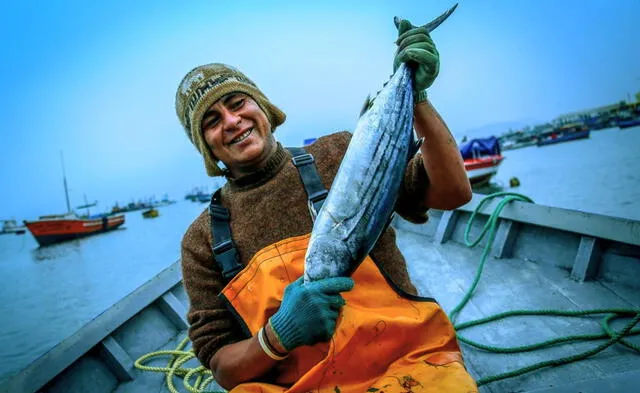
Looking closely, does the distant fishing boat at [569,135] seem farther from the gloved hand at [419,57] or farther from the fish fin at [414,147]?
the fish fin at [414,147]

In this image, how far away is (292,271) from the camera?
62.8 inches

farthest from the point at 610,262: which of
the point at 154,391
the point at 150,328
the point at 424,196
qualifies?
the point at 150,328

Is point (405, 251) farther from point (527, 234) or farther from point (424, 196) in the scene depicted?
point (424, 196)

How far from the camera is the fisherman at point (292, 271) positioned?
138 cm

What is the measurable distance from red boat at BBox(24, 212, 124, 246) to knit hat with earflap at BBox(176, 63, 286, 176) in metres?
53.0

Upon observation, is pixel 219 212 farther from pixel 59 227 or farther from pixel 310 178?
pixel 59 227

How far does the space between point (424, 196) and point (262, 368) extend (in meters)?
1.14

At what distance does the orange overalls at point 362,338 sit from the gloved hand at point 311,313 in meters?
0.10

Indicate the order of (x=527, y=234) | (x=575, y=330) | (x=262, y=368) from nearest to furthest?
(x=262, y=368) < (x=575, y=330) < (x=527, y=234)

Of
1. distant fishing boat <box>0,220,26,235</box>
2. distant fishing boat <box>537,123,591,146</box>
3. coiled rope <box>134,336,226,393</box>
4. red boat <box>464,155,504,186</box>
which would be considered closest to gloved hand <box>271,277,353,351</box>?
coiled rope <box>134,336,226,393</box>

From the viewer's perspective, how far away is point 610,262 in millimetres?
2824

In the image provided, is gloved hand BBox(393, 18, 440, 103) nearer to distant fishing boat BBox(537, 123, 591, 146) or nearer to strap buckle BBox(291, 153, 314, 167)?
strap buckle BBox(291, 153, 314, 167)

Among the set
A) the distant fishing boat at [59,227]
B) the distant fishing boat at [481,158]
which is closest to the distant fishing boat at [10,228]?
the distant fishing boat at [59,227]

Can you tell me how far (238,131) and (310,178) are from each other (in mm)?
481
